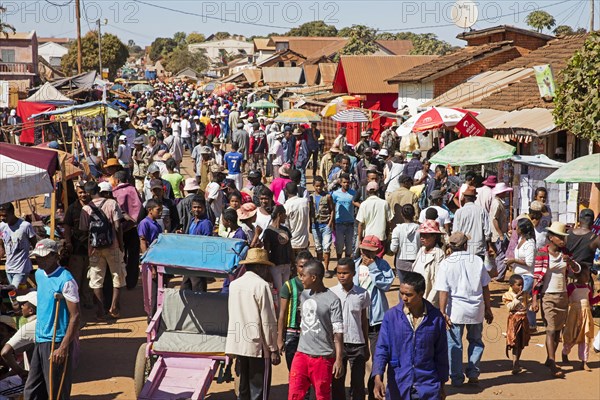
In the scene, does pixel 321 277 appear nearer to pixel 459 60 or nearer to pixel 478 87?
pixel 478 87

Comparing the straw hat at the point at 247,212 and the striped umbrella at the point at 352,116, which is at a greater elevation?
the striped umbrella at the point at 352,116

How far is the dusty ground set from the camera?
8.87 metres

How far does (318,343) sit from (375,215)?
5.41m

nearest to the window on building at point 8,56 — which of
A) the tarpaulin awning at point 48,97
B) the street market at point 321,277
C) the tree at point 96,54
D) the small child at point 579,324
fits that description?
the tree at point 96,54

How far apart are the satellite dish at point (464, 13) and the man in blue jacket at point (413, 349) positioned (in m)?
23.4

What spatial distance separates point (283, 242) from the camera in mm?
10000

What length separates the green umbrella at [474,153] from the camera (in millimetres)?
14320

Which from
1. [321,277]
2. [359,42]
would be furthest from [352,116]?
[359,42]

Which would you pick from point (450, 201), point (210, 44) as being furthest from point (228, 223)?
point (210, 44)

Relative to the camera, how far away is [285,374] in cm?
937

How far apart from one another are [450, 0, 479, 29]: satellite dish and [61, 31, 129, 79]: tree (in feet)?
185

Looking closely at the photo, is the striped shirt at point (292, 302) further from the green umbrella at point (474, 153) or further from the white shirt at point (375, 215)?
the green umbrella at point (474, 153)

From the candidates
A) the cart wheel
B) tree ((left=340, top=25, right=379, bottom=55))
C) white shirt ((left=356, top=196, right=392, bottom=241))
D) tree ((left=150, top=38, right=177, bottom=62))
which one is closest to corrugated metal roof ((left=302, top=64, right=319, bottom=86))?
tree ((left=340, top=25, right=379, bottom=55))

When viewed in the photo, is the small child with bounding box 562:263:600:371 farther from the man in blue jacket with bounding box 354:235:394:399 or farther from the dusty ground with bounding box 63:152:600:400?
the man in blue jacket with bounding box 354:235:394:399
